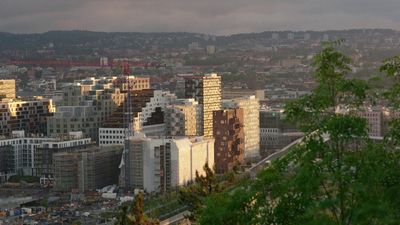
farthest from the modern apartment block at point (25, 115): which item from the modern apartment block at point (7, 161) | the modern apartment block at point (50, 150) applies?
the modern apartment block at point (50, 150)

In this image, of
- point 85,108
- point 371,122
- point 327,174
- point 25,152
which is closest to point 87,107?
point 85,108

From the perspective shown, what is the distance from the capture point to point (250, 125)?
2511 cm

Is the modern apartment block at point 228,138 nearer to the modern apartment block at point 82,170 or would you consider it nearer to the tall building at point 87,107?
the tall building at point 87,107

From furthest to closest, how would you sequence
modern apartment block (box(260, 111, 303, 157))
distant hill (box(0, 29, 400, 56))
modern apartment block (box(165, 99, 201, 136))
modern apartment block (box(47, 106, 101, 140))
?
distant hill (box(0, 29, 400, 56))
modern apartment block (box(260, 111, 303, 157))
modern apartment block (box(47, 106, 101, 140))
modern apartment block (box(165, 99, 201, 136))

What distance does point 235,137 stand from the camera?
75.4 ft

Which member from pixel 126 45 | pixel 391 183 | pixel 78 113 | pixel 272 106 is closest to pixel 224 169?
pixel 78 113

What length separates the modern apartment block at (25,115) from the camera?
2561 centimetres

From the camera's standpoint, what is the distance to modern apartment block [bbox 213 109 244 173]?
22547mm

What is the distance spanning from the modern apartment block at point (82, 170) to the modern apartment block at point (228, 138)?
2.86 m

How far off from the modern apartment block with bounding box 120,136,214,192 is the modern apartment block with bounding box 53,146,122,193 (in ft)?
1.92

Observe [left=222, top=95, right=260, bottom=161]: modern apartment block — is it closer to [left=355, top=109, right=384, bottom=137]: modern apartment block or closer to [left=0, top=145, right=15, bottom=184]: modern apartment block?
[left=0, top=145, right=15, bottom=184]: modern apartment block

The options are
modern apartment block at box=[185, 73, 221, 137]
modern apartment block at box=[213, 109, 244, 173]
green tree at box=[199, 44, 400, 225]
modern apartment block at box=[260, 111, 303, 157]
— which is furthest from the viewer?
modern apartment block at box=[260, 111, 303, 157]

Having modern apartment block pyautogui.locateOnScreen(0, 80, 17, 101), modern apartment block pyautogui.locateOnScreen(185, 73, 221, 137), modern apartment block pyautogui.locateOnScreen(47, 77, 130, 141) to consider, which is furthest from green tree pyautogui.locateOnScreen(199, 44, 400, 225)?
modern apartment block pyautogui.locateOnScreen(0, 80, 17, 101)

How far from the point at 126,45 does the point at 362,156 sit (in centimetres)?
4466
